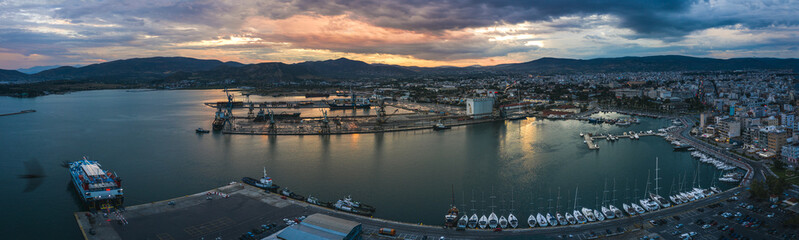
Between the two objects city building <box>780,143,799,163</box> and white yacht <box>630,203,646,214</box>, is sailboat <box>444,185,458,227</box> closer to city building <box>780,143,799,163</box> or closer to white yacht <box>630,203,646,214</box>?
white yacht <box>630,203,646,214</box>

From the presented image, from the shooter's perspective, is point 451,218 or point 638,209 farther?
point 638,209

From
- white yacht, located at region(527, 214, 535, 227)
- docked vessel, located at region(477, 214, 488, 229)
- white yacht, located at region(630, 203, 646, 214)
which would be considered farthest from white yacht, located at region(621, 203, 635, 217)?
docked vessel, located at region(477, 214, 488, 229)

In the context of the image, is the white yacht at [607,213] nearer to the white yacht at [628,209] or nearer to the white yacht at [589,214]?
the white yacht at [589,214]

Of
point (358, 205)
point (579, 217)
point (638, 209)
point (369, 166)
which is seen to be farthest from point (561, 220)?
point (369, 166)

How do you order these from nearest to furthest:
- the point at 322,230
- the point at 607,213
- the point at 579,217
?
the point at 322,230 → the point at 579,217 → the point at 607,213

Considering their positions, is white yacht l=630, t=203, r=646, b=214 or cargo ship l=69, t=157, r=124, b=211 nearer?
white yacht l=630, t=203, r=646, b=214

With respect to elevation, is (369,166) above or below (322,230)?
below

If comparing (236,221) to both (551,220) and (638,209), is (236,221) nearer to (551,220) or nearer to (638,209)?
(551,220)
